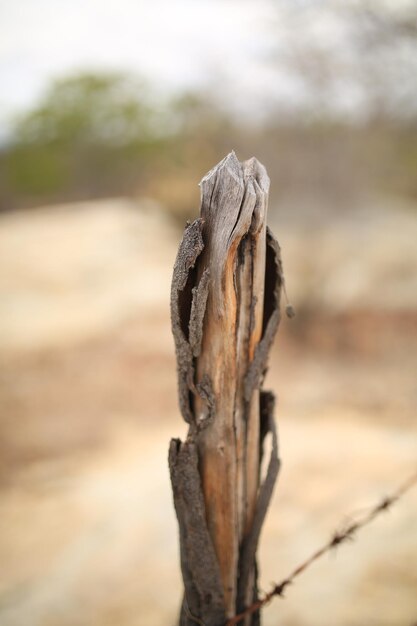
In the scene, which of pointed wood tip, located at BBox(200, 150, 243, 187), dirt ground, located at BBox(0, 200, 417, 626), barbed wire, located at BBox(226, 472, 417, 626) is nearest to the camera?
pointed wood tip, located at BBox(200, 150, 243, 187)

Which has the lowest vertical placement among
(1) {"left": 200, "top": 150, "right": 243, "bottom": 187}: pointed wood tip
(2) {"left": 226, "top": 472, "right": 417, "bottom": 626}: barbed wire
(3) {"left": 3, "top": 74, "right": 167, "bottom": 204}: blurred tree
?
(2) {"left": 226, "top": 472, "right": 417, "bottom": 626}: barbed wire

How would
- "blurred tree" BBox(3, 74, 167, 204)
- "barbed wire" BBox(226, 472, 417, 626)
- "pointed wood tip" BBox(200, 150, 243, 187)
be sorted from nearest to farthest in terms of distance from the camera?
"pointed wood tip" BBox(200, 150, 243, 187) → "barbed wire" BBox(226, 472, 417, 626) → "blurred tree" BBox(3, 74, 167, 204)

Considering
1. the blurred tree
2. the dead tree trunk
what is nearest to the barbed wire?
the dead tree trunk

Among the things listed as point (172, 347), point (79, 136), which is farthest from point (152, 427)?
point (79, 136)

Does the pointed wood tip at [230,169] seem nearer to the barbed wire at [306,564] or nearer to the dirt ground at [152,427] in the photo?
the barbed wire at [306,564]

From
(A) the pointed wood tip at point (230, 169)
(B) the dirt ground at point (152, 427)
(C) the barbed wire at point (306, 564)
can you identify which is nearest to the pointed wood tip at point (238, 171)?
(A) the pointed wood tip at point (230, 169)

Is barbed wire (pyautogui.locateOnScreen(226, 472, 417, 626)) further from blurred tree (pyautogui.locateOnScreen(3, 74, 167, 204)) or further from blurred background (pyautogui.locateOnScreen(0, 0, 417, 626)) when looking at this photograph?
blurred tree (pyautogui.locateOnScreen(3, 74, 167, 204))
